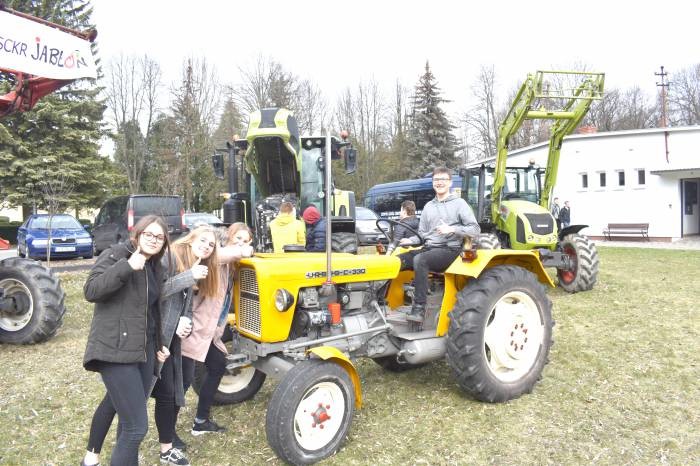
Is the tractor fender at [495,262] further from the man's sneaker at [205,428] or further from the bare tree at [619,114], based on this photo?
the bare tree at [619,114]

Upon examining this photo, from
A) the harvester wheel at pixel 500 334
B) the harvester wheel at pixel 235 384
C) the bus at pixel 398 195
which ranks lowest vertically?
the harvester wheel at pixel 235 384

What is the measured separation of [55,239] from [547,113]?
12.0m

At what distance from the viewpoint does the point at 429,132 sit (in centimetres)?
3262

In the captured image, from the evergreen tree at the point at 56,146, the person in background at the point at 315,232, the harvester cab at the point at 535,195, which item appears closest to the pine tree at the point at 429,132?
the evergreen tree at the point at 56,146

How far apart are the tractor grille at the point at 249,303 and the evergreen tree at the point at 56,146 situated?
17739 millimetres

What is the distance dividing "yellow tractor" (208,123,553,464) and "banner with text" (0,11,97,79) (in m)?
3.35

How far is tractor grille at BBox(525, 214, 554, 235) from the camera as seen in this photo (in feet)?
28.6

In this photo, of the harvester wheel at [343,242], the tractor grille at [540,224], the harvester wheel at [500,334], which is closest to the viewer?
the harvester wheel at [500,334]

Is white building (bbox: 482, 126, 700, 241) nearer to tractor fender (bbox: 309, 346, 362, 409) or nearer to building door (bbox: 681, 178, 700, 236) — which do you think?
building door (bbox: 681, 178, 700, 236)

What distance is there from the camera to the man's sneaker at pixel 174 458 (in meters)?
3.20

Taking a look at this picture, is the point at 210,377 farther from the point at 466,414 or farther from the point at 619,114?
the point at 619,114

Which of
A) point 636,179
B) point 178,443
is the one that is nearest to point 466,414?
point 178,443

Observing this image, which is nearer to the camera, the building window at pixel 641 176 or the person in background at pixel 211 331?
the person in background at pixel 211 331

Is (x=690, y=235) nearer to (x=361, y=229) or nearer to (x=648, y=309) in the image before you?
(x=361, y=229)
